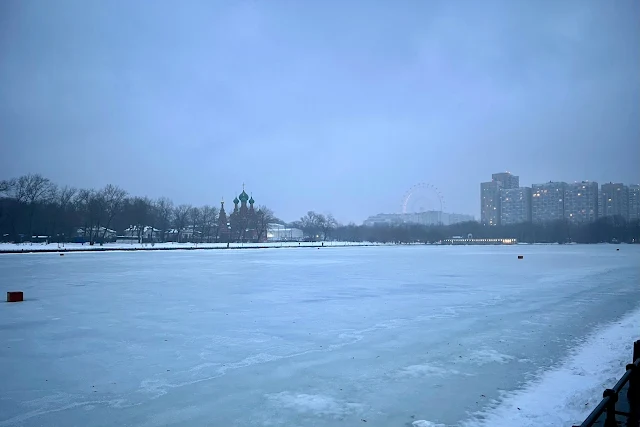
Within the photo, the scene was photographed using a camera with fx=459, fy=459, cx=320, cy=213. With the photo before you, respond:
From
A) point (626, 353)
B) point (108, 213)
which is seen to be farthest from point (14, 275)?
point (108, 213)

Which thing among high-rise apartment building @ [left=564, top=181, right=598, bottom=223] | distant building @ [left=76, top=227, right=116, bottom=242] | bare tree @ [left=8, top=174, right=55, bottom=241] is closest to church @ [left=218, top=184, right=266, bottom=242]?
distant building @ [left=76, top=227, right=116, bottom=242]

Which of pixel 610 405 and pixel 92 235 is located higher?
pixel 92 235

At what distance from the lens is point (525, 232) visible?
518 ft

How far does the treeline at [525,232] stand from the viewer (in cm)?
13800

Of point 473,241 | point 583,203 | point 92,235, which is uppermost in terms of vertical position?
point 583,203

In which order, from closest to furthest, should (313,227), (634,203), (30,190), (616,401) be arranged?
(616,401)
(30,190)
(313,227)
(634,203)

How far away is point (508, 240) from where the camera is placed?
15488cm

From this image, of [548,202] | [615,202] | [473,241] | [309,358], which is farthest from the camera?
[548,202]

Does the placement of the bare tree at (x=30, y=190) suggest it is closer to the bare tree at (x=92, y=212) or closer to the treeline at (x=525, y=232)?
the bare tree at (x=92, y=212)

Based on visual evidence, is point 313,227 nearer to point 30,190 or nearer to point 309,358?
point 30,190

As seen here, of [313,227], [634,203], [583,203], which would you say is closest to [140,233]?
[313,227]

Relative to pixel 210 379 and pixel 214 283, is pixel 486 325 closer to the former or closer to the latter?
pixel 210 379

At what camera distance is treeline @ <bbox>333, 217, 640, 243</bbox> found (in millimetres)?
138000

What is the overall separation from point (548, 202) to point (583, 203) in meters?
12.6
